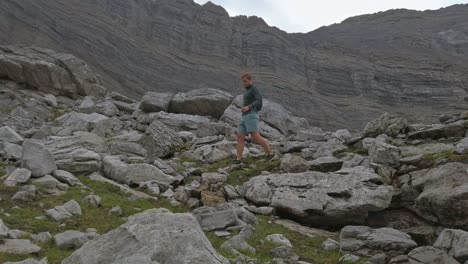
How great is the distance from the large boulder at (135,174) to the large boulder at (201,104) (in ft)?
47.9

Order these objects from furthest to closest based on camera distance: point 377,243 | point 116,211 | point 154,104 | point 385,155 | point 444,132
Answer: point 154,104 < point 444,132 < point 385,155 < point 116,211 < point 377,243

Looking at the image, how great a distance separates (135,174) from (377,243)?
22.3 feet

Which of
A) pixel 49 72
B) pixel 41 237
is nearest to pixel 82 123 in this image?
pixel 49 72

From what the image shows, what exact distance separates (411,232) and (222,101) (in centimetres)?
1929

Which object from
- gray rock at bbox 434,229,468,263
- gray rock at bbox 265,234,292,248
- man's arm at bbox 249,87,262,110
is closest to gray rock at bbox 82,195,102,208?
gray rock at bbox 265,234,292,248

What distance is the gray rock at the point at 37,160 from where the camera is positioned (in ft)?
38.4

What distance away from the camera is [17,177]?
11.2 meters

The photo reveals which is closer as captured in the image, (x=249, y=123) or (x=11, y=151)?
(x=11, y=151)

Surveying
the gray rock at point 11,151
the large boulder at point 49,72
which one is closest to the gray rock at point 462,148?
the gray rock at point 11,151

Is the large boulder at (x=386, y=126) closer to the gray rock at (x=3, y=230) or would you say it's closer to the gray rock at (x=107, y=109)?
the gray rock at (x=3, y=230)

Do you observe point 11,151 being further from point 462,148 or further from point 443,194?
point 462,148

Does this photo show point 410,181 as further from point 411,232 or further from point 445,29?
point 445,29

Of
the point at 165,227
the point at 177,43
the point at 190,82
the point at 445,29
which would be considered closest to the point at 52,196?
the point at 165,227

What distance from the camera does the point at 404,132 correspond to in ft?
58.2
